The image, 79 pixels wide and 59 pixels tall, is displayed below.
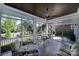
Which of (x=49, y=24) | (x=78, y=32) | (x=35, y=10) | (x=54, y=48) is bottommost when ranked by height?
(x=54, y=48)

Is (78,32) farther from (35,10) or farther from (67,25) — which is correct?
(35,10)

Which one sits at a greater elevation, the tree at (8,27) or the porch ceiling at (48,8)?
the porch ceiling at (48,8)

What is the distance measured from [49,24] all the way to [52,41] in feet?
0.98

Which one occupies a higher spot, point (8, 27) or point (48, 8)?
point (48, 8)

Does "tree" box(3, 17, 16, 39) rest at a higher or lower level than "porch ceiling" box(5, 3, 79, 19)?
lower

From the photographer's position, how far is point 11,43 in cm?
225

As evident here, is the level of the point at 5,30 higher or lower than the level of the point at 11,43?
higher

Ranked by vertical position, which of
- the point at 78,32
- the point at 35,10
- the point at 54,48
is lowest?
the point at 54,48

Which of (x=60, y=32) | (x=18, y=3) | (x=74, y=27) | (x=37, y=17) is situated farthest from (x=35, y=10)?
(x=74, y=27)

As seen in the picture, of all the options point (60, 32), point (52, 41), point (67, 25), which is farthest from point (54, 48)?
point (67, 25)

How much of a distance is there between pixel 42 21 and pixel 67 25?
43cm

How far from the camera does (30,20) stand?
→ 2258mm

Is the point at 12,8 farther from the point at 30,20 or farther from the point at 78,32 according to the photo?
the point at 78,32

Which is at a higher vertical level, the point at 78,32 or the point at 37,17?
the point at 37,17
